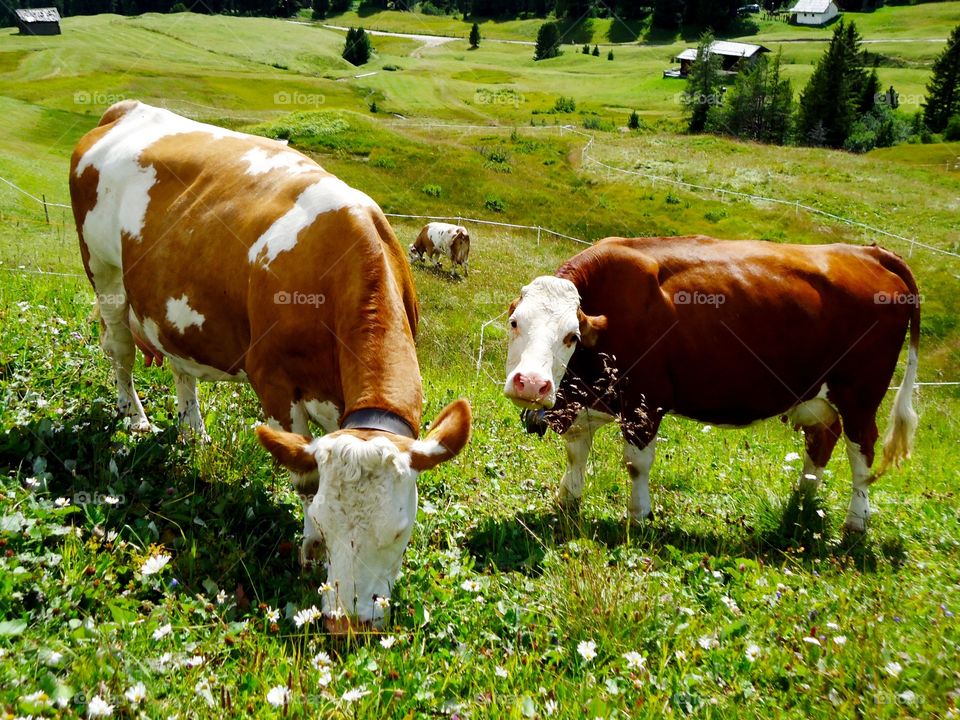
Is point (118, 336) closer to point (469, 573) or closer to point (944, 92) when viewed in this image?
point (469, 573)

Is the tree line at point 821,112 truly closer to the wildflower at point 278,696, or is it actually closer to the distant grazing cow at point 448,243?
the distant grazing cow at point 448,243

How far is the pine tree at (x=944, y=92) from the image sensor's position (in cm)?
8200

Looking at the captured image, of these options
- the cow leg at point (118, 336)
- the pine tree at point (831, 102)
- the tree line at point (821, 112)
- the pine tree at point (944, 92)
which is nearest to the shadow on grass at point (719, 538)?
the cow leg at point (118, 336)

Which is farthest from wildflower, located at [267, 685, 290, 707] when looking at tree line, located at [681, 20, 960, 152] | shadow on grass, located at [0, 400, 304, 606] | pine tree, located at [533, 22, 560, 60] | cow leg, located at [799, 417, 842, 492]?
pine tree, located at [533, 22, 560, 60]

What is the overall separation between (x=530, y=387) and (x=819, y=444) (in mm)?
3848

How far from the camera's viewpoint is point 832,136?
76.5 metres

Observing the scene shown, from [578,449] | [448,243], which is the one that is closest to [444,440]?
[578,449]

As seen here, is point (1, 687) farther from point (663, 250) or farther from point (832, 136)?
point (832, 136)

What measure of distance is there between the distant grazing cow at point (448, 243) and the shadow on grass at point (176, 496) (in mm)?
17312

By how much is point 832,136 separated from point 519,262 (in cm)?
6528

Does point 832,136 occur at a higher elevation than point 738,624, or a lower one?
lower

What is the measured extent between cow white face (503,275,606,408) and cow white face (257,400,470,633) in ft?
6.15

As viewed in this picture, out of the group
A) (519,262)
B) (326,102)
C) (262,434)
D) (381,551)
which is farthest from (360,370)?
(326,102)

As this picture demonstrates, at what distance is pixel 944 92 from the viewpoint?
8350 centimetres
